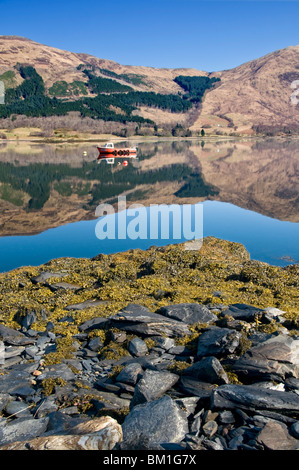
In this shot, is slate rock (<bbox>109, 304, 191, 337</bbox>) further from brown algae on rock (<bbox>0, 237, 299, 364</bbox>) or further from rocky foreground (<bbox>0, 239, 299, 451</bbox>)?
brown algae on rock (<bbox>0, 237, 299, 364</bbox>)

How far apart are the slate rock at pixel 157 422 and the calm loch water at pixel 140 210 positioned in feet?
46.0

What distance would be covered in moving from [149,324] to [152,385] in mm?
2500

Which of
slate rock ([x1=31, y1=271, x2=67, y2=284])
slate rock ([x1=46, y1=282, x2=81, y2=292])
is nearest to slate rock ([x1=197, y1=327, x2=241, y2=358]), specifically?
slate rock ([x1=46, y1=282, x2=81, y2=292])

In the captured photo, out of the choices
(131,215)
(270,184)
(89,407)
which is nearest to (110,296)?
(89,407)

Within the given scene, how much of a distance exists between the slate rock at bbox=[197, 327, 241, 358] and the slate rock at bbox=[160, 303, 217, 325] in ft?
4.69

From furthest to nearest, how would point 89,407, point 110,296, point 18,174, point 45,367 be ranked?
point 18,174, point 110,296, point 45,367, point 89,407

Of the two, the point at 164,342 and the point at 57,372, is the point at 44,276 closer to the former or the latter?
the point at 57,372

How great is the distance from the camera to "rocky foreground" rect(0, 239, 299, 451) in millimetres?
5453

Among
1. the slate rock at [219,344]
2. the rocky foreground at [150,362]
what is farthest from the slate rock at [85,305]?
the slate rock at [219,344]

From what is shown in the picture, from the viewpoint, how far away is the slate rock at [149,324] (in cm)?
902

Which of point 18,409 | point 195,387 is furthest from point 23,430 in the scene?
point 195,387
